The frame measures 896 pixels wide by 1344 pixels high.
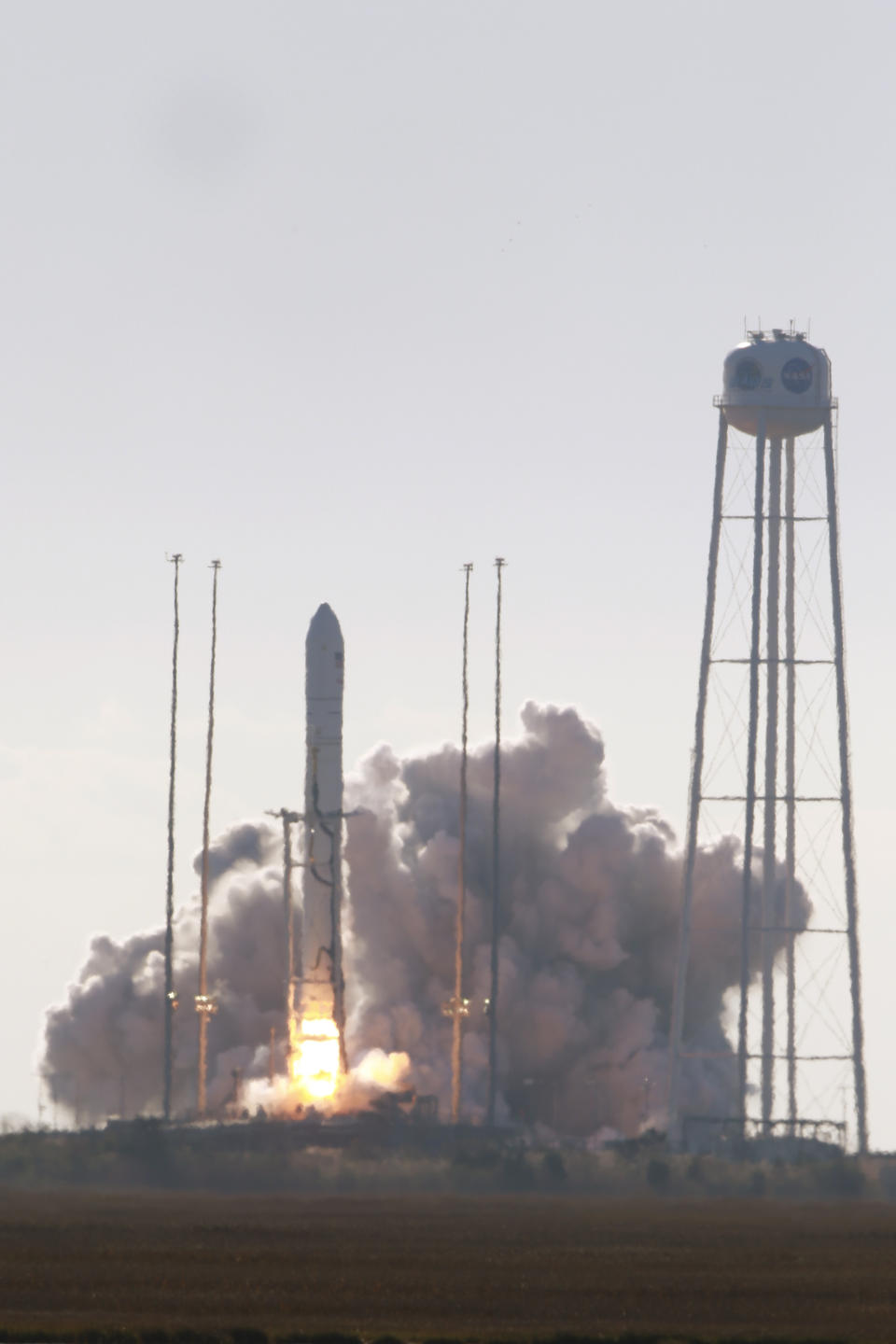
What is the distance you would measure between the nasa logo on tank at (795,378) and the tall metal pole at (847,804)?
8.67 feet

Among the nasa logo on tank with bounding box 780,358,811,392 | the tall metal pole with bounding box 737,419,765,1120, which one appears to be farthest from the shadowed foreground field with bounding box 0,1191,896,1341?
the nasa logo on tank with bounding box 780,358,811,392

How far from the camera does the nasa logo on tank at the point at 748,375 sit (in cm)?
13338

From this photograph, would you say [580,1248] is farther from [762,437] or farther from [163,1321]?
[762,437]

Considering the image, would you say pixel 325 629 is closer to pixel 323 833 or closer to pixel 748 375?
pixel 323 833

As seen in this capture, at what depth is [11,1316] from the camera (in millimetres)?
66312

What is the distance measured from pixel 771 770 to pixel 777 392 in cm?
1472

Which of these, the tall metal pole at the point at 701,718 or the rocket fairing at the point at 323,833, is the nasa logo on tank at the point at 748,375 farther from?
the rocket fairing at the point at 323,833

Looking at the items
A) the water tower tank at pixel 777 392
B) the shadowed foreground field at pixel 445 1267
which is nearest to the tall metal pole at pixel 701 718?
the water tower tank at pixel 777 392

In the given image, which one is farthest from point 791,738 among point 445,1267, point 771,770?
point 445,1267

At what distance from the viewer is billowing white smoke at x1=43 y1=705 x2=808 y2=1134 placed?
163m

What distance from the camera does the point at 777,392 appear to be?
436 feet

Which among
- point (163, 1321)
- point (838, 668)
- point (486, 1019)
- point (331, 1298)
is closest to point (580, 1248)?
point (331, 1298)

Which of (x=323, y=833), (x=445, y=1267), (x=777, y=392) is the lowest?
(x=445, y=1267)

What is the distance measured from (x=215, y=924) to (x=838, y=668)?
50178mm
